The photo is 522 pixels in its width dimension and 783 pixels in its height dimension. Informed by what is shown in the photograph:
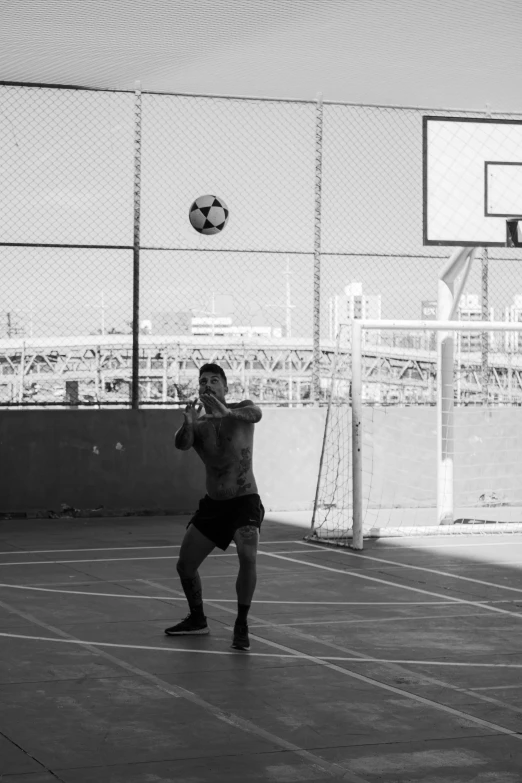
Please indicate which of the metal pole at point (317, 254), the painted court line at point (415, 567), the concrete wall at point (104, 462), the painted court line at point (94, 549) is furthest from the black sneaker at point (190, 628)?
the metal pole at point (317, 254)

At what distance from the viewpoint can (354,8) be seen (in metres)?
14.8

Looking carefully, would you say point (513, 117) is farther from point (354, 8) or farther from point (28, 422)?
point (28, 422)

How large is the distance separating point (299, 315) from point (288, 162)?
2.33m

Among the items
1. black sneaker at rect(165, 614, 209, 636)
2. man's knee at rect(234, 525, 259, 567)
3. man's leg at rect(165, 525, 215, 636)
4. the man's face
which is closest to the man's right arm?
the man's face

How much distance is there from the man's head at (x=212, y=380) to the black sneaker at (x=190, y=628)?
1601 millimetres

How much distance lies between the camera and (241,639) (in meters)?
8.06

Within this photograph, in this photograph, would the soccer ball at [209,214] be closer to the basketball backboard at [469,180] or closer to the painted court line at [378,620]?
the basketball backboard at [469,180]

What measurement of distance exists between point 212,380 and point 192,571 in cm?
138

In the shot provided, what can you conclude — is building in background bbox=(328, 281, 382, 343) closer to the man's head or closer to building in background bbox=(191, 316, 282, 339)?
building in background bbox=(191, 316, 282, 339)

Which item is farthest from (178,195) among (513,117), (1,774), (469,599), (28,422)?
(1,774)

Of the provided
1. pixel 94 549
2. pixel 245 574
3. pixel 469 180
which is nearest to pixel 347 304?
pixel 469 180

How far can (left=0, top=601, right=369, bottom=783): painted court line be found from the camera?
215 inches

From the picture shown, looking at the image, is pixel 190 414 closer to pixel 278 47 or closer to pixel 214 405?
pixel 214 405

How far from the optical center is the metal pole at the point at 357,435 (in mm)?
13930
